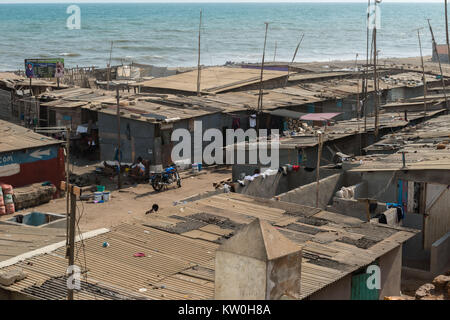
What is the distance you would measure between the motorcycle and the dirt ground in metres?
0.20

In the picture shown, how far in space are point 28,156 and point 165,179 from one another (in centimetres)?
432

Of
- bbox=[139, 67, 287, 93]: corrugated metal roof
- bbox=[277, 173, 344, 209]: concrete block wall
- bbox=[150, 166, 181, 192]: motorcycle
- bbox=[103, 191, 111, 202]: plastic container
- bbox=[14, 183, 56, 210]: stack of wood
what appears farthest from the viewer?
bbox=[139, 67, 287, 93]: corrugated metal roof

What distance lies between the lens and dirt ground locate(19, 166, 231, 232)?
18.6 meters

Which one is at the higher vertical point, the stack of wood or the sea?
the sea

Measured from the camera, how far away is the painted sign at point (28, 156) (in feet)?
64.2

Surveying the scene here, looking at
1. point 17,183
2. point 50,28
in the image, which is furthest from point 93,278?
point 50,28

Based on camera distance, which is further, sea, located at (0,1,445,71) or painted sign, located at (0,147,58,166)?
sea, located at (0,1,445,71)

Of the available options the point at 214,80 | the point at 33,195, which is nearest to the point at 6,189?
the point at 33,195

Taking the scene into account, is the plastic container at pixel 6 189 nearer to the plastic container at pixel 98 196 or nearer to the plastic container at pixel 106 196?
the plastic container at pixel 98 196

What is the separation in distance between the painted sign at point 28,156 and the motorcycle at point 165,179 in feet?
10.5

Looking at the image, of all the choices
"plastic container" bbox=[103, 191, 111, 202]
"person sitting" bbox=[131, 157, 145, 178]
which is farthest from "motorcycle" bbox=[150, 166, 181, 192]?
"plastic container" bbox=[103, 191, 111, 202]

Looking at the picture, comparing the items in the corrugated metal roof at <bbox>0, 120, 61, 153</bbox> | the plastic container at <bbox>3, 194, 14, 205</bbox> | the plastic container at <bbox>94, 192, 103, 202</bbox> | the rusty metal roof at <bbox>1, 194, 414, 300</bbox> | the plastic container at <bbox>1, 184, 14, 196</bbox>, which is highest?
the corrugated metal roof at <bbox>0, 120, 61, 153</bbox>

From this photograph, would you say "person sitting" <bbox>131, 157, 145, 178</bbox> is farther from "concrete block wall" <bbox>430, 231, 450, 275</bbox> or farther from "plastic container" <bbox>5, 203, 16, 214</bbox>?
"concrete block wall" <bbox>430, 231, 450, 275</bbox>

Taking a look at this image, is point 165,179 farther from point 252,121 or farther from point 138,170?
point 252,121
